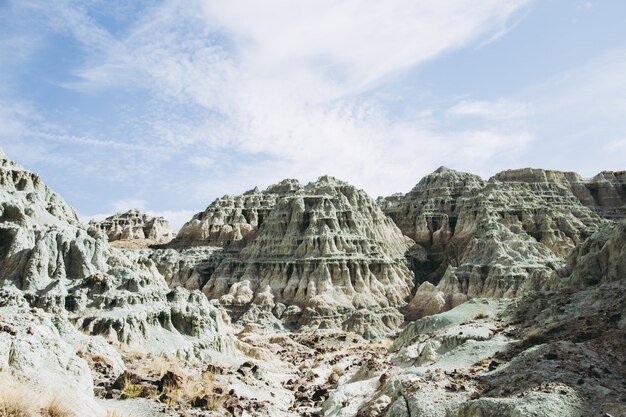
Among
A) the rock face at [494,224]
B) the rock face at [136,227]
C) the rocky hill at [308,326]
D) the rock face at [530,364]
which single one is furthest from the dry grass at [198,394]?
the rock face at [136,227]

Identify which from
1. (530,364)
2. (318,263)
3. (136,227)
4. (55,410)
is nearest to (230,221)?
(318,263)

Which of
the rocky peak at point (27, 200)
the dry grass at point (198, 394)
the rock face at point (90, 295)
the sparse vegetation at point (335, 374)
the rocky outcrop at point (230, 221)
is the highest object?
the rocky outcrop at point (230, 221)

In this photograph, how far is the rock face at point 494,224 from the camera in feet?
207

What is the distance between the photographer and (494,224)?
73.7 meters

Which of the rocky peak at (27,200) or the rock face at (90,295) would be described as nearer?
the rock face at (90,295)

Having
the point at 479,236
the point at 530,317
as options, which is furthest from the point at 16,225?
the point at 479,236

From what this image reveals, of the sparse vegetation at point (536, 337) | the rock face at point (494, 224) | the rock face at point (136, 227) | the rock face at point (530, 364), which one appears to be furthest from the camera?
the rock face at point (136, 227)

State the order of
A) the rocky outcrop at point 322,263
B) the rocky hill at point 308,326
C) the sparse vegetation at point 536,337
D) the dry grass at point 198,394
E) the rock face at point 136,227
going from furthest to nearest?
the rock face at point 136,227
the rocky outcrop at point 322,263
the sparse vegetation at point 536,337
the dry grass at point 198,394
the rocky hill at point 308,326

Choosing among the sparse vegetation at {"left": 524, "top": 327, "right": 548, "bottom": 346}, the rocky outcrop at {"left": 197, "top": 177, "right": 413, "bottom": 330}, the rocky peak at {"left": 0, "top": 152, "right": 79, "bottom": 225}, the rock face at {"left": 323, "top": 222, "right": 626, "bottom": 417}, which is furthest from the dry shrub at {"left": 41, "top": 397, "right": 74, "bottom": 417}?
the rocky outcrop at {"left": 197, "top": 177, "right": 413, "bottom": 330}

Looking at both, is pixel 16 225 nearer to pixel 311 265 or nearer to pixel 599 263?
pixel 599 263

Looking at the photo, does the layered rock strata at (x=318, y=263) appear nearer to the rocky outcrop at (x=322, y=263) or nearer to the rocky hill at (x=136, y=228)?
the rocky outcrop at (x=322, y=263)

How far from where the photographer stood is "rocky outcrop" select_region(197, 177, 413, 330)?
6725 cm

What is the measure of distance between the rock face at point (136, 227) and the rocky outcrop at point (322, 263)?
109 ft

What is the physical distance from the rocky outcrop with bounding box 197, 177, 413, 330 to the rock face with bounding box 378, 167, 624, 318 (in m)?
6.13
